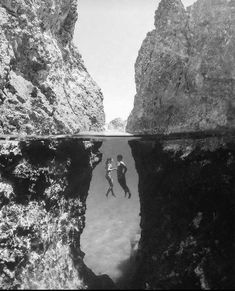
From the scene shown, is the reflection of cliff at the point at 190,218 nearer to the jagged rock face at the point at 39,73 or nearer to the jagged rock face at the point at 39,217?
the jagged rock face at the point at 39,217

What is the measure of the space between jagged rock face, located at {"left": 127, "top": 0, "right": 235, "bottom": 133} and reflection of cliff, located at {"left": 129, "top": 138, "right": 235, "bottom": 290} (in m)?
0.75

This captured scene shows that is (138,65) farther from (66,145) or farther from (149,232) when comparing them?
(149,232)

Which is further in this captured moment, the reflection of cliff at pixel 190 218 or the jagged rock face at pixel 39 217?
the reflection of cliff at pixel 190 218

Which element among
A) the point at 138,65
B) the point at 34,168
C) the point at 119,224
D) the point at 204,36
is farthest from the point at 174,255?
the point at 119,224

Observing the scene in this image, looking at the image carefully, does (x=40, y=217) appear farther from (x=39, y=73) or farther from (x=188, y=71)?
(x=188, y=71)

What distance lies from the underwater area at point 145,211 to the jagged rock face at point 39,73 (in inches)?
20.9

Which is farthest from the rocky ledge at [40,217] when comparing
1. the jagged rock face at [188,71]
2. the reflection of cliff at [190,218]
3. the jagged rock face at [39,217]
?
the jagged rock face at [188,71]

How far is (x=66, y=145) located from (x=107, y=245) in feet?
28.9

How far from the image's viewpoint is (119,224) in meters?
21.9

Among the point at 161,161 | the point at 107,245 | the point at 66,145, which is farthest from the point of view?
the point at 107,245

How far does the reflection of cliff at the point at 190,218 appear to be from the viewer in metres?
7.98

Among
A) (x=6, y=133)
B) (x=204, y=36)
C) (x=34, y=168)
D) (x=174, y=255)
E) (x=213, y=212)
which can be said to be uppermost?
(x=204, y=36)

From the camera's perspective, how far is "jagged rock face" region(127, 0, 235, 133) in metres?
9.27

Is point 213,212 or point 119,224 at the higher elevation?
point 119,224
